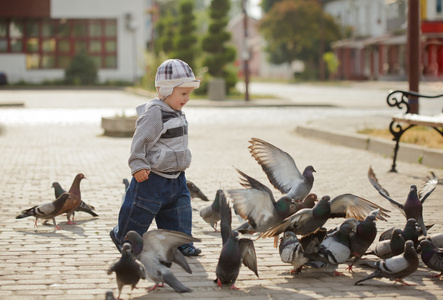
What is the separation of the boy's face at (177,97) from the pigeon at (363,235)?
1570mm

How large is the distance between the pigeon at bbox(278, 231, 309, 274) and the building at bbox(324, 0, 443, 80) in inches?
2014

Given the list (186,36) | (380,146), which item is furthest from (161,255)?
(186,36)

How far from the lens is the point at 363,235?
533cm

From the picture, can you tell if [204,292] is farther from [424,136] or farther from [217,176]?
[424,136]

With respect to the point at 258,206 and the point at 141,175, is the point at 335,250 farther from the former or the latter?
the point at 141,175

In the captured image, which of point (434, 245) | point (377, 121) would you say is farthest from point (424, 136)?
point (434, 245)

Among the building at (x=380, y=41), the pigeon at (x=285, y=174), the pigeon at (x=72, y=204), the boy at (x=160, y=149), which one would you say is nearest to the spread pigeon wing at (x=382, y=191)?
the pigeon at (x=285, y=174)

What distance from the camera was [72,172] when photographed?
36.2ft

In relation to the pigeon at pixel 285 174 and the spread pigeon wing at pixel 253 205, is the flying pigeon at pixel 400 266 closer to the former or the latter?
the spread pigeon wing at pixel 253 205

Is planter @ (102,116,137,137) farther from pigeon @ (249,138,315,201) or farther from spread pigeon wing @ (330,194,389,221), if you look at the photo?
spread pigeon wing @ (330,194,389,221)

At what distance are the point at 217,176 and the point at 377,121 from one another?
8966mm

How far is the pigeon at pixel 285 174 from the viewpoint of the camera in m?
6.33

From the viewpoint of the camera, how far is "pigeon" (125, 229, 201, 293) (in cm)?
486

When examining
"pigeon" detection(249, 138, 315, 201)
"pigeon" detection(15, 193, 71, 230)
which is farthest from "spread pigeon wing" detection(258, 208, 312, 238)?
"pigeon" detection(15, 193, 71, 230)
